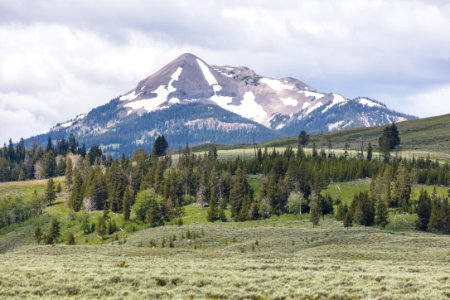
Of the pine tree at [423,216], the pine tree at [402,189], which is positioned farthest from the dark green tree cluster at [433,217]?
the pine tree at [402,189]

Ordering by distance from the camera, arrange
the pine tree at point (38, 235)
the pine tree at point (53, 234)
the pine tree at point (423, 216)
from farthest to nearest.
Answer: the pine tree at point (38, 235) < the pine tree at point (53, 234) < the pine tree at point (423, 216)

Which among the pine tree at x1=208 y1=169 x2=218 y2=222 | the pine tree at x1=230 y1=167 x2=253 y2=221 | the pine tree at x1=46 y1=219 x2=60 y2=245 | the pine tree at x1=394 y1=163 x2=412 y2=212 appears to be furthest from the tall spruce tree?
the pine tree at x1=394 y1=163 x2=412 y2=212

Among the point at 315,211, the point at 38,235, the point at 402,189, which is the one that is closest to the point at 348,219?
the point at 315,211

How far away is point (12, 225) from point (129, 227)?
149ft

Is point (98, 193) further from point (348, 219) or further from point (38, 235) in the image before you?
point (348, 219)

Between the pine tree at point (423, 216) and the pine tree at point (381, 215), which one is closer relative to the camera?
the pine tree at point (423, 216)

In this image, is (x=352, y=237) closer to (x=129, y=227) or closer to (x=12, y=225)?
(x=129, y=227)

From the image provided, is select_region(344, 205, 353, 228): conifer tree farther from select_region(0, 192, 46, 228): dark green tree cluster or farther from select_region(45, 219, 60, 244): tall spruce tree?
select_region(0, 192, 46, 228): dark green tree cluster

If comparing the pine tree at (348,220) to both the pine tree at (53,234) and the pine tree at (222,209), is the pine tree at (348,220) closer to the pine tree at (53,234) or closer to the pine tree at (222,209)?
the pine tree at (222,209)

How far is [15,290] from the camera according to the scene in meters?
33.7

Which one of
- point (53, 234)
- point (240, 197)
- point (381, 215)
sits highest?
point (240, 197)

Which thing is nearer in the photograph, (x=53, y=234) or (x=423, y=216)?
(x=423, y=216)

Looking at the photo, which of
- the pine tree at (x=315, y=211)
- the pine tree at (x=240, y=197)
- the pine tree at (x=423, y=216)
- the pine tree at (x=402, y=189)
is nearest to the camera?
the pine tree at (x=423, y=216)

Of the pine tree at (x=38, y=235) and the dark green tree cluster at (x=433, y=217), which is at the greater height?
the dark green tree cluster at (x=433, y=217)
